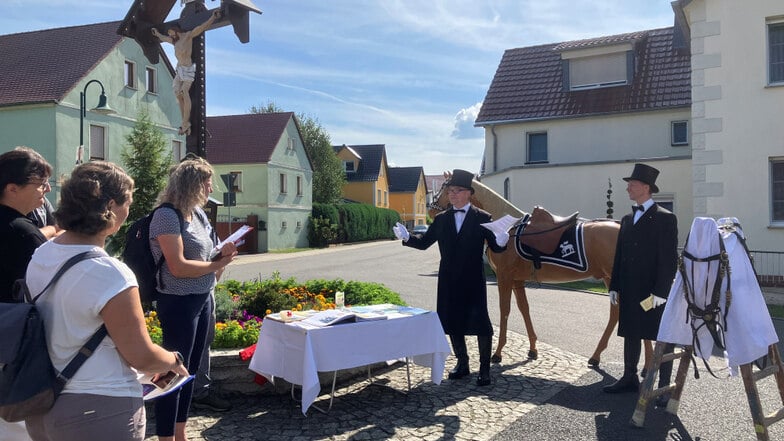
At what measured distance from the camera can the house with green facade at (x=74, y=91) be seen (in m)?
22.2

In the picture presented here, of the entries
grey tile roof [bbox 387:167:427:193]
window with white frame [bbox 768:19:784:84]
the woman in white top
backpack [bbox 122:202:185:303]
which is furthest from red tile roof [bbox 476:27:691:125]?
grey tile roof [bbox 387:167:427:193]

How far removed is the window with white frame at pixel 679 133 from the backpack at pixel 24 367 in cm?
2108

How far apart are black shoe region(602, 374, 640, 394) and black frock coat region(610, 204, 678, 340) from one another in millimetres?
423

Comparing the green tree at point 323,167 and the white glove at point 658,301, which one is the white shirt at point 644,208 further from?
the green tree at point 323,167

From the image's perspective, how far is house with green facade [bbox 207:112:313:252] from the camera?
114ft

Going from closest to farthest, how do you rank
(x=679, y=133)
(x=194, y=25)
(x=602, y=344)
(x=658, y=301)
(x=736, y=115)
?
(x=658, y=301) < (x=194, y=25) < (x=602, y=344) < (x=736, y=115) < (x=679, y=133)

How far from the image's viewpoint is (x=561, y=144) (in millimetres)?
21641

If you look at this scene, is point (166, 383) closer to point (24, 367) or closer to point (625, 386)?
point (24, 367)

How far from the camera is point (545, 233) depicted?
737 cm

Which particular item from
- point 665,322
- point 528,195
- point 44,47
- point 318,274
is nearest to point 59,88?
point 44,47

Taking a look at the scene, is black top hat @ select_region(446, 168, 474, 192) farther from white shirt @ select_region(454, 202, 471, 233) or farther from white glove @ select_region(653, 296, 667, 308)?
white glove @ select_region(653, 296, 667, 308)

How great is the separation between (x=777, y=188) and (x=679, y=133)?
7.22 metres

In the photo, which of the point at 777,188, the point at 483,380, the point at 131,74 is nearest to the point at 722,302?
the point at 483,380

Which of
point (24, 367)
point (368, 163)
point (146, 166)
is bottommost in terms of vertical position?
point (24, 367)
